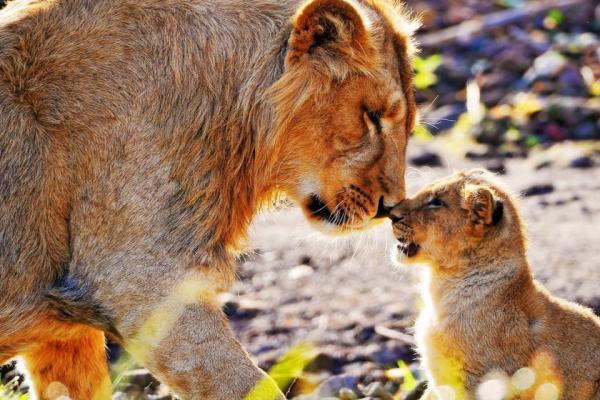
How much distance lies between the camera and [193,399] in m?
4.62

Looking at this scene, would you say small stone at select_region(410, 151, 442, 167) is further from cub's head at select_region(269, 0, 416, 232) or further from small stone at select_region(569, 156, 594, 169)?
cub's head at select_region(269, 0, 416, 232)

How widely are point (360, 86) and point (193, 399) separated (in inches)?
60.0

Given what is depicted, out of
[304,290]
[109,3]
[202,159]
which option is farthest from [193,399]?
[304,290]

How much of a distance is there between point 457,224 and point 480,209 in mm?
141

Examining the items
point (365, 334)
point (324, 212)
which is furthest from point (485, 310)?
point (365, 334)

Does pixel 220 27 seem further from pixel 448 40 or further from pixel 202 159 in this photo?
pixel 448 40

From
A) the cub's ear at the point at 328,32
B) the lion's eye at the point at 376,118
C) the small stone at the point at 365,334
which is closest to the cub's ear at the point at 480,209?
the lion's eye at the point at 376,118

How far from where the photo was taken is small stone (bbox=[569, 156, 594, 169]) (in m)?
8.77

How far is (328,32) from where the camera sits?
16.0 feet

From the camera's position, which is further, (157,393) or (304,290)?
(304,290)

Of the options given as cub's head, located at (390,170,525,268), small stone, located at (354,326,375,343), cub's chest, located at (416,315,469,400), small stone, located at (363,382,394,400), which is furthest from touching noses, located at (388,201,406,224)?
small stone, located at (354,326,375,343)

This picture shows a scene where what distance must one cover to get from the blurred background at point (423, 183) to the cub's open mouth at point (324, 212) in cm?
23

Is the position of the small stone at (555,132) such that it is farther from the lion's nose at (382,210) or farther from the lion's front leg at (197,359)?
the lion's front leg at (197,359)

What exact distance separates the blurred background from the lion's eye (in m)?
0.63
